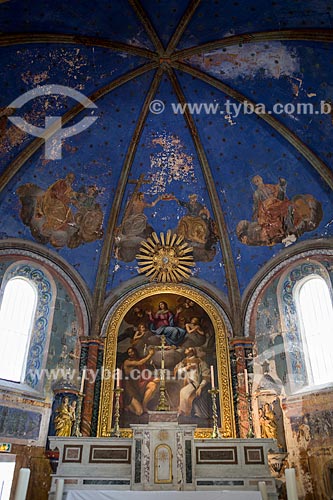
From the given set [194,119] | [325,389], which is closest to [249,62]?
[194,119]

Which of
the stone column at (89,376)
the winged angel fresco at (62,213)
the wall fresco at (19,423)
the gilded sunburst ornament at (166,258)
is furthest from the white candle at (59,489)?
the winged angel fresco at (62,213)

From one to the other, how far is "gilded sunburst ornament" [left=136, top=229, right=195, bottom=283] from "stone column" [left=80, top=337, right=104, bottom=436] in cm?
297

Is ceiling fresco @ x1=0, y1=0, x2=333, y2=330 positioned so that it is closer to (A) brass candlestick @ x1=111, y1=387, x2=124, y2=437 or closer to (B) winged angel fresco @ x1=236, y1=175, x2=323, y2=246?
(B) winged angel fresco @ x1=236, y1=175, x2=323, y2=246

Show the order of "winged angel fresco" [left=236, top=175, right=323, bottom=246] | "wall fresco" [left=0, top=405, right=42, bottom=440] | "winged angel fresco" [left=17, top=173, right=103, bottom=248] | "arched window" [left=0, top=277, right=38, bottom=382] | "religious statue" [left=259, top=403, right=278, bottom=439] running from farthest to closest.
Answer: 1. "winged angel fresco" [left=17, top=173, right=103, bottom=248]
2. "winged angel fresco" [left=236, top=175, right=323, bottom=246]
3. "arched window" [left=0, top=277, right=38, bottom=382]
4. "religious statue" [left=259, top=403, right=278, bottom=439]
5. "wall fresco" [left=0, top=405, right=42, bottom=440]

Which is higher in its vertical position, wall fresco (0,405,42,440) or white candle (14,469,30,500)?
wall fresco (0,405,42,440)

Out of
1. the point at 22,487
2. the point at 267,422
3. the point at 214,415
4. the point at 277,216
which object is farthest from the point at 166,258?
the point at 22,487

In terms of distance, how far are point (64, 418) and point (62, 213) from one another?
644cm

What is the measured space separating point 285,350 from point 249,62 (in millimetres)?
8447

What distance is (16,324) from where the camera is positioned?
13898 mm

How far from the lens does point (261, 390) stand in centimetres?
1345

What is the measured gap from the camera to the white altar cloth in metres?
9.02

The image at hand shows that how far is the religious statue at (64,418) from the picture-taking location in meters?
12.3

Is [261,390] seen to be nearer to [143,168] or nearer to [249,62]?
[143,168]

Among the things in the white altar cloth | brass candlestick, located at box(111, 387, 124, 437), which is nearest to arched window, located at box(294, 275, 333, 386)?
the white altar cloth
